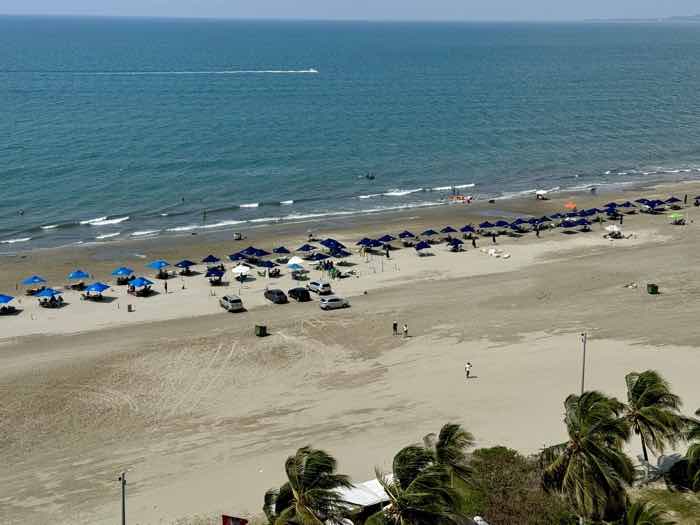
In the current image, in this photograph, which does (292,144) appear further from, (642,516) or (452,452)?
(642,516)

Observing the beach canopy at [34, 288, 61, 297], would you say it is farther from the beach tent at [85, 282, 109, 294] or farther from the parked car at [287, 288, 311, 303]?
the parked car at [287, 288, 311, 303]

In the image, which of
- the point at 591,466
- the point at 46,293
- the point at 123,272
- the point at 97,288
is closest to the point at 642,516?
the point at 591,466

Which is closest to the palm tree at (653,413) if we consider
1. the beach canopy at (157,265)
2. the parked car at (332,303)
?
the parked car at (332,303)

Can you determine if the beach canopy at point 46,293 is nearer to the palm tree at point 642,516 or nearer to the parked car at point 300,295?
the parked car at point 300,295

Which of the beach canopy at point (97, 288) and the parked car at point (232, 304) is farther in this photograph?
A: the beach canopy at point (97, 288)

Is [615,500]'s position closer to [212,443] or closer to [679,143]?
[212,443]

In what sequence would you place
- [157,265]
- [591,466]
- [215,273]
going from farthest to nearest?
[157,265], [215,273], [591,466]
